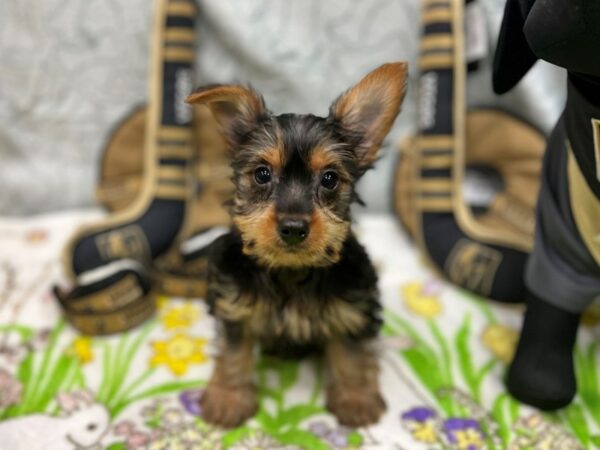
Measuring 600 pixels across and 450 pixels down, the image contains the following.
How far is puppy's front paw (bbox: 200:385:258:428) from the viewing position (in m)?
1.95

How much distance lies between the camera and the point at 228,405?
196 centimetres

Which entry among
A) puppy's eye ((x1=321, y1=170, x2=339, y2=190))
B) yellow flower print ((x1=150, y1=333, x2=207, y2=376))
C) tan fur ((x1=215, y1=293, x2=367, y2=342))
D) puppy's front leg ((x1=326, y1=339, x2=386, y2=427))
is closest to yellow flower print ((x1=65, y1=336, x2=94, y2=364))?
yellow flower print ((x1=150, y1=333, x2=207, y2=376))

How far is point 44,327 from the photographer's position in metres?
2.37

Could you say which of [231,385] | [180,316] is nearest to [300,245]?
[231,385]

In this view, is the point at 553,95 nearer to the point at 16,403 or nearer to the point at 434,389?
the point at 434,389

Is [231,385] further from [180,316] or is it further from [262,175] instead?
[262,175]

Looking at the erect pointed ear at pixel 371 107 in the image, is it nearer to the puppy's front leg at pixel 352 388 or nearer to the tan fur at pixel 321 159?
the tan fur at pixel 321 159

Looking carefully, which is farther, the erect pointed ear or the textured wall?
the textured wall

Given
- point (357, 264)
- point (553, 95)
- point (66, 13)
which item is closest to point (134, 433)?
point (357, 264)

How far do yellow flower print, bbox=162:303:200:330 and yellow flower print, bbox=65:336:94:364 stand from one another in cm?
29

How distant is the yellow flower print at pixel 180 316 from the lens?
242cm

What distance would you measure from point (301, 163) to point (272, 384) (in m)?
0.89

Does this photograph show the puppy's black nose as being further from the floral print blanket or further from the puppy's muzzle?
the floral print blanket

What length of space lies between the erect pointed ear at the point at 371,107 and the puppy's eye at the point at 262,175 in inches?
9.5
